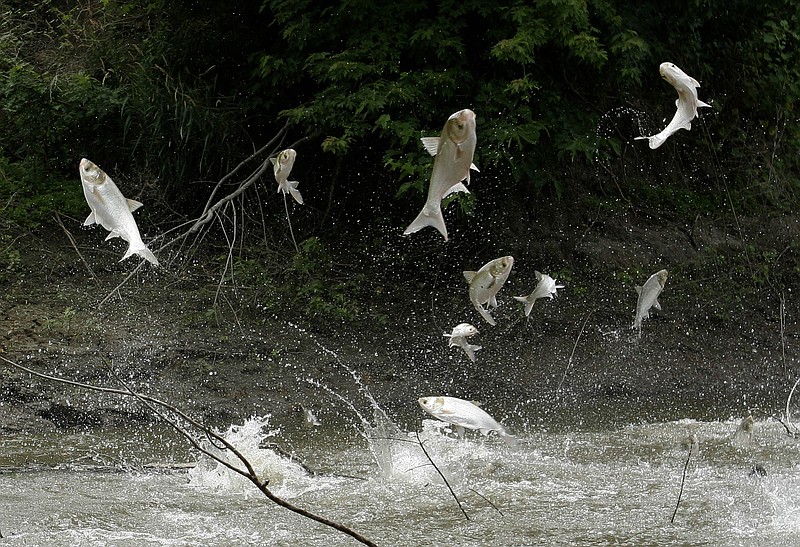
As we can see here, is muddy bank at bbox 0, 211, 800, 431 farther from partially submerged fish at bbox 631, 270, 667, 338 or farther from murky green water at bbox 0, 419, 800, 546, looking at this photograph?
partially submerged fish at bbox 631, 270, 667, 338

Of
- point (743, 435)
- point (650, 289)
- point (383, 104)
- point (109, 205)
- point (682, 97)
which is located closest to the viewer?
point (109, 205)

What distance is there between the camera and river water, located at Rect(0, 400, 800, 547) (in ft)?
17.6

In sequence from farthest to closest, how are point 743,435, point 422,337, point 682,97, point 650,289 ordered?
point 422,337, point 743,435, point 650,289, point 682,97

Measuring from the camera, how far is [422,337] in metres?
10.0

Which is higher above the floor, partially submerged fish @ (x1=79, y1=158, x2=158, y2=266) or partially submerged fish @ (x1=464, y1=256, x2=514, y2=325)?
partially submerged fish @ (x1=79, y1=158, x2=158, y2=266)

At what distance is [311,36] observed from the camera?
1016 cm

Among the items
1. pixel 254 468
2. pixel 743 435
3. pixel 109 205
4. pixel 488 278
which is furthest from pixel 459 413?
pixel 743 435

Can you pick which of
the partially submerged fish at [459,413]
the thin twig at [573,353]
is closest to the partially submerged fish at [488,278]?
the partially submerged fish at [459,413]

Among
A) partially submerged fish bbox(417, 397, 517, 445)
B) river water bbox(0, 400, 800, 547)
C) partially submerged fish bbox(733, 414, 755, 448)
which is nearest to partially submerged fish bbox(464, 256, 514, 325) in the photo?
partially submerged fish bbox(417, 397, 517, 445)

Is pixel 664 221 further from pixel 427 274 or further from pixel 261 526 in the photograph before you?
pixel 261 526

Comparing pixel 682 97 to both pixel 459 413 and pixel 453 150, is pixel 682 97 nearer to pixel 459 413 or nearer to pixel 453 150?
pixel 453 150

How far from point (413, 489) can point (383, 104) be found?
14.4 feet

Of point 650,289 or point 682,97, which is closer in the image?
point 682,97

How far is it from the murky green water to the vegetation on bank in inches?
125
